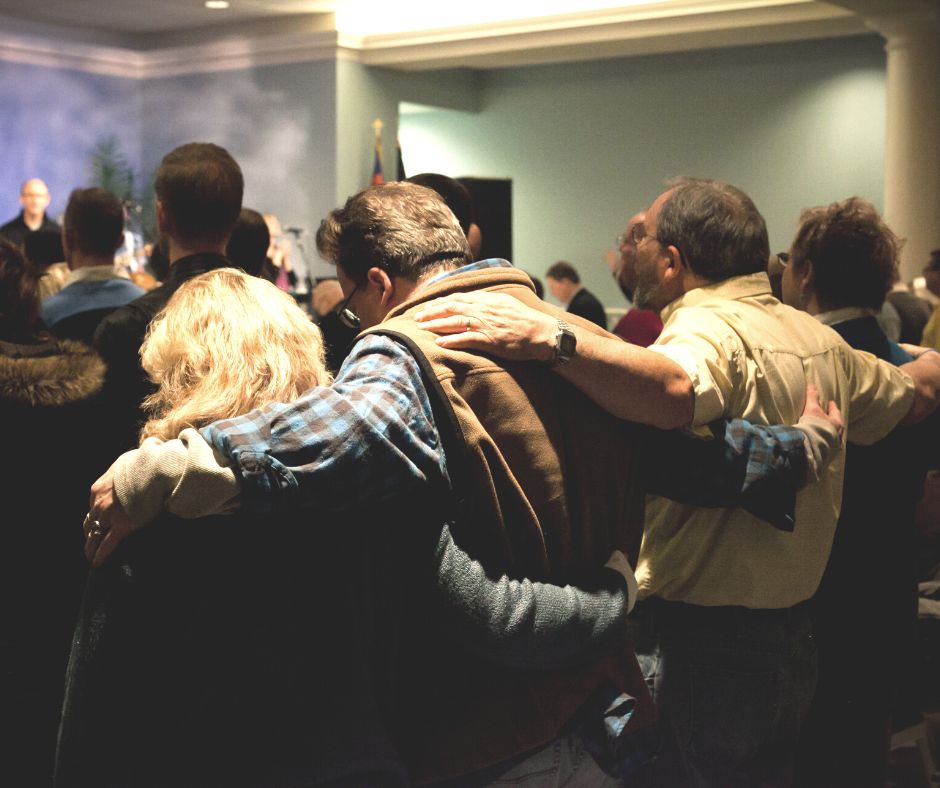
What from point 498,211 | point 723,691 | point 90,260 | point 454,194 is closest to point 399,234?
point 723,691

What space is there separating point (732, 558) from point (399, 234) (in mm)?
799

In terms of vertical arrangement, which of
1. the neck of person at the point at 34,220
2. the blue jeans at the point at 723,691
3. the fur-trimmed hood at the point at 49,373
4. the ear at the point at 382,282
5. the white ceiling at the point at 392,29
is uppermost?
the white ceiling at the point at 392,29

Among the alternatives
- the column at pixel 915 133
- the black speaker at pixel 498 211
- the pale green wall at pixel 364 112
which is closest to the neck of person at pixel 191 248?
the black speaker at pixel 498 211

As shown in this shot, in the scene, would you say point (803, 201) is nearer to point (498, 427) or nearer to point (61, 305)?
point (61, 305)

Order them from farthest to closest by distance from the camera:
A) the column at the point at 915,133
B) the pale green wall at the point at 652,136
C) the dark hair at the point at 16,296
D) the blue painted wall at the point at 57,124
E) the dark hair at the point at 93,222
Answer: the blue painted wall at the point at 57,124
the pale green wall at the point at 652,136
the column at the point at 915,133
the dark hair at the point at 93,222
the dark hair at the point at 16,296

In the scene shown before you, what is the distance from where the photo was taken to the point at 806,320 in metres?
2.16

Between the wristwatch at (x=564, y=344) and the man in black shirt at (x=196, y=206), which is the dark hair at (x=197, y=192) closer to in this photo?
the man in black shirt at (x=196, y=206)

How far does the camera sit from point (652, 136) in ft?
40.4

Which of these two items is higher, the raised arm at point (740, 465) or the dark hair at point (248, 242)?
the dark hair at point (248, 242)

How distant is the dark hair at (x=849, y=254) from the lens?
2.44m

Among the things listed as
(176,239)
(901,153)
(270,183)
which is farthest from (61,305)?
(270,183)

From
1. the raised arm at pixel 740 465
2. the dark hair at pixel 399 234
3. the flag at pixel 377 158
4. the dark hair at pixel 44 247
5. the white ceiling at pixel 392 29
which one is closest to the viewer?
the dark hair at pixel 399 234

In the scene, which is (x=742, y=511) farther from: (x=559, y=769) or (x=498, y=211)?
(x=498, y=211)

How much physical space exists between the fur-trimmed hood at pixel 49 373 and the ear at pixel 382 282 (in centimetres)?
72
